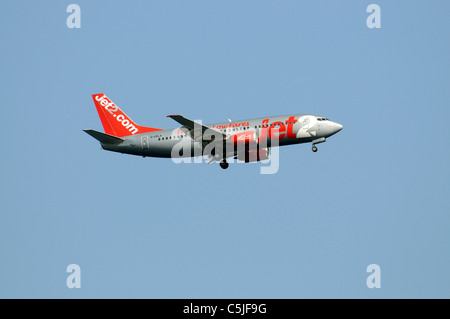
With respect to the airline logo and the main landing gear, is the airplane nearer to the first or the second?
the main landing gear

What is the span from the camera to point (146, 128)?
3155 inches

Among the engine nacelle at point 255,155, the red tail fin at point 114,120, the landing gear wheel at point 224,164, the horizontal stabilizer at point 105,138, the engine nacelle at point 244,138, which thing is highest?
the red tail fin at point 114,120

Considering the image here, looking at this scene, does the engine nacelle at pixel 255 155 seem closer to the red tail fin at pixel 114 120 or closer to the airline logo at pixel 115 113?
the red tail fin at pixel 114 120

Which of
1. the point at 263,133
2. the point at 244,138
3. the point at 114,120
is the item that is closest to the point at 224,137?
the point at 244,138

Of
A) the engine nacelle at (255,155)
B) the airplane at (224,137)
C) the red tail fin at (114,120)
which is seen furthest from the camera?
the red tail fin at (114,120)

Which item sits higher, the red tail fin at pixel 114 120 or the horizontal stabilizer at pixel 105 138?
the red tail fin at pixel 114 120

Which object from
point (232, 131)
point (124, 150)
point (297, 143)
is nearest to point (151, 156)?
point (124, 150)

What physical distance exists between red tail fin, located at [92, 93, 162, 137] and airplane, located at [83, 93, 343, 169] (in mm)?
219

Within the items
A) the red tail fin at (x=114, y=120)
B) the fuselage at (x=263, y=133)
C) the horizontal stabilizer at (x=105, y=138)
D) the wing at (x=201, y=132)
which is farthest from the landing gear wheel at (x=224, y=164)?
the horizontal stabilizer at (x=105, y=138)

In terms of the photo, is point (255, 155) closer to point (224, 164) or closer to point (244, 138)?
point (244, 138)

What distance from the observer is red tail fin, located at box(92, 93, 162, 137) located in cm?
8050

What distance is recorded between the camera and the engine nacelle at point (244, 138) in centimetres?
7438

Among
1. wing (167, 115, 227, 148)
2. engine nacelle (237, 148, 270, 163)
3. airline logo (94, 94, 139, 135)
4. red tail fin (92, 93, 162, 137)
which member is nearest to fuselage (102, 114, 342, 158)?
wing (167, 115, 227, 148)

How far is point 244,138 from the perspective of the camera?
74.7m
